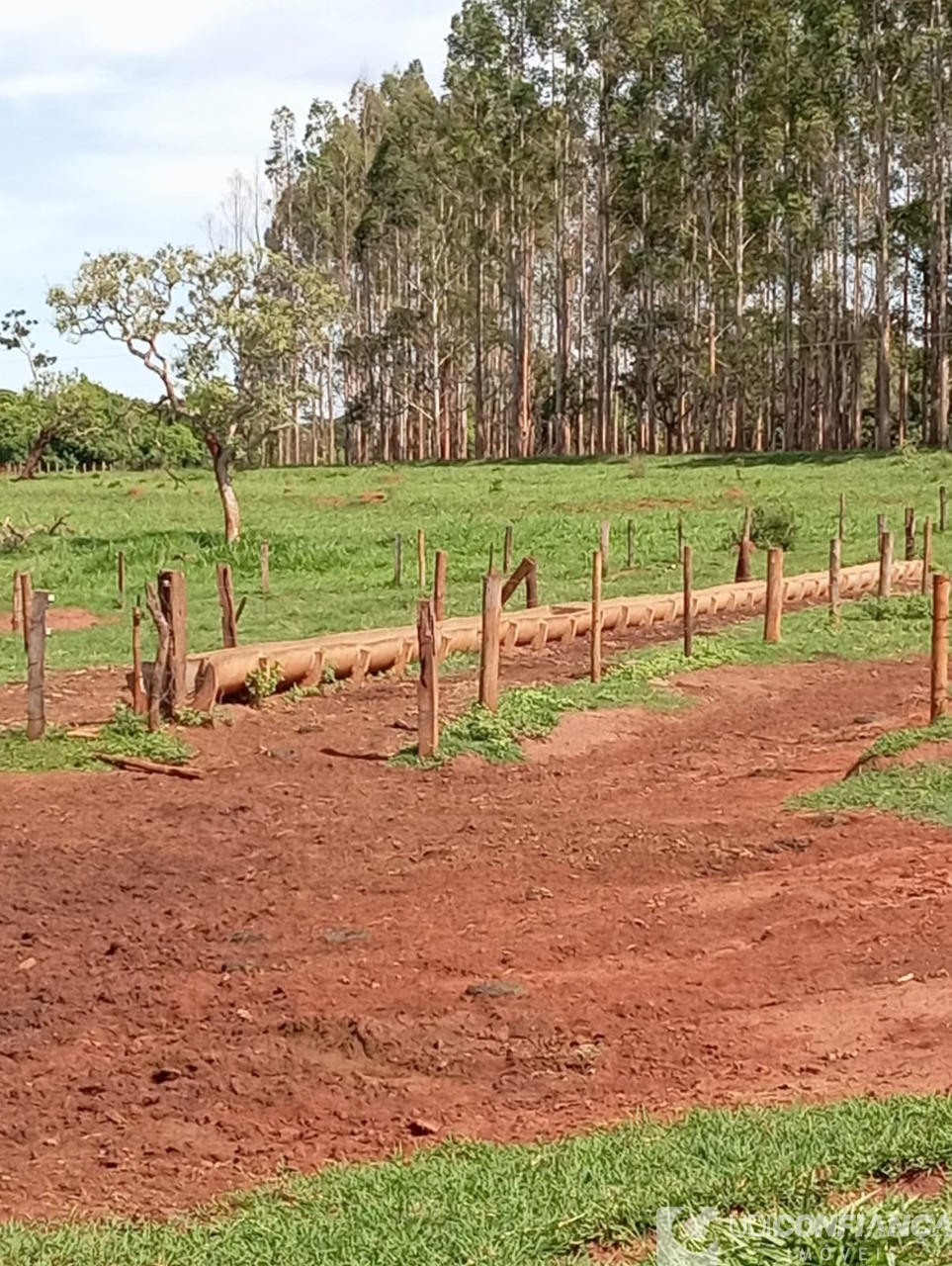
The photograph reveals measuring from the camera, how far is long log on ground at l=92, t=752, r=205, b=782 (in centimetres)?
1234

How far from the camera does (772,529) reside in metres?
28.2

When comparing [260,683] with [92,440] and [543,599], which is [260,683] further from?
[92,440]

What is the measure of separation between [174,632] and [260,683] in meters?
1.56

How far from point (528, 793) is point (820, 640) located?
25.1 feet

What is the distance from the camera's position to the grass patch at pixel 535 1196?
15.1 ft

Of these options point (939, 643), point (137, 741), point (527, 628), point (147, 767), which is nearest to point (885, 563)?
point (527, 628)

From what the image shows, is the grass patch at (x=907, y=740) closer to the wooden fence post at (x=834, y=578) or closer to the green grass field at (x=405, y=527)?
the wooden fence post at (x=834, y=578)

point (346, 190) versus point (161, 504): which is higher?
point (346, 190)

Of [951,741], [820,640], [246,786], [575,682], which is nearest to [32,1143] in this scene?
[246,786]

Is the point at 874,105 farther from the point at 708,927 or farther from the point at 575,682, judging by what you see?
the point at 708,927

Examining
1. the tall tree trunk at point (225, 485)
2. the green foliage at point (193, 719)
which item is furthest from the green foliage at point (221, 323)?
the green foliage at point (193, 719)

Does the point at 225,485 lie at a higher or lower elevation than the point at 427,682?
higher

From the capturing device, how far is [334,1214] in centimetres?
500

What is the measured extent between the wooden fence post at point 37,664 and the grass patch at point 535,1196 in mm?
7897
